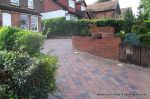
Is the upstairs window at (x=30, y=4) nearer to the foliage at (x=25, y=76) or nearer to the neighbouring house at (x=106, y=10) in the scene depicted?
the neighbouring house at (x=106, y=10)

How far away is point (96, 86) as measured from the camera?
7848mm

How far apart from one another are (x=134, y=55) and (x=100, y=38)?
6.52ft

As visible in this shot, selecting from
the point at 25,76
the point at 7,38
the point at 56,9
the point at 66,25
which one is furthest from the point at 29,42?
the point at 56,9

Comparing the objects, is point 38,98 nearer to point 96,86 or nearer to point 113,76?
point 96,86

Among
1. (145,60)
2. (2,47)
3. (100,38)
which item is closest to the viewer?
(2,47)

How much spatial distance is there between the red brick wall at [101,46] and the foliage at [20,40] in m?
5.12

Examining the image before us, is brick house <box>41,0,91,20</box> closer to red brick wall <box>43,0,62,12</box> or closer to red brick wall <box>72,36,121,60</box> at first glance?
red brick wall <box>43,0,62,12</box>

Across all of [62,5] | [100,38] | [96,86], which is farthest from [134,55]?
[62,5]

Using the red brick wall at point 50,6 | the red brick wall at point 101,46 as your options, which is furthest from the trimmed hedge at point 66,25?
the red brick wall at point 101,46

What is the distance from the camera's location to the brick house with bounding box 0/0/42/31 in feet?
89.7

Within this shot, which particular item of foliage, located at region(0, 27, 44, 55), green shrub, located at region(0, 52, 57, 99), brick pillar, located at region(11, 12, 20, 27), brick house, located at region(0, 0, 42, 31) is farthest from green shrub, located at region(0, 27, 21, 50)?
brick pillar, located at region(11, 12, 20, 27)

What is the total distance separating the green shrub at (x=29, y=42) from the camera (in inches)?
281

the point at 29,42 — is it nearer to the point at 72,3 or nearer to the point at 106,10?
the point at 72,3

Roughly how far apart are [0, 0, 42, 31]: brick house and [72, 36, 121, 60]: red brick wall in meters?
14.9
